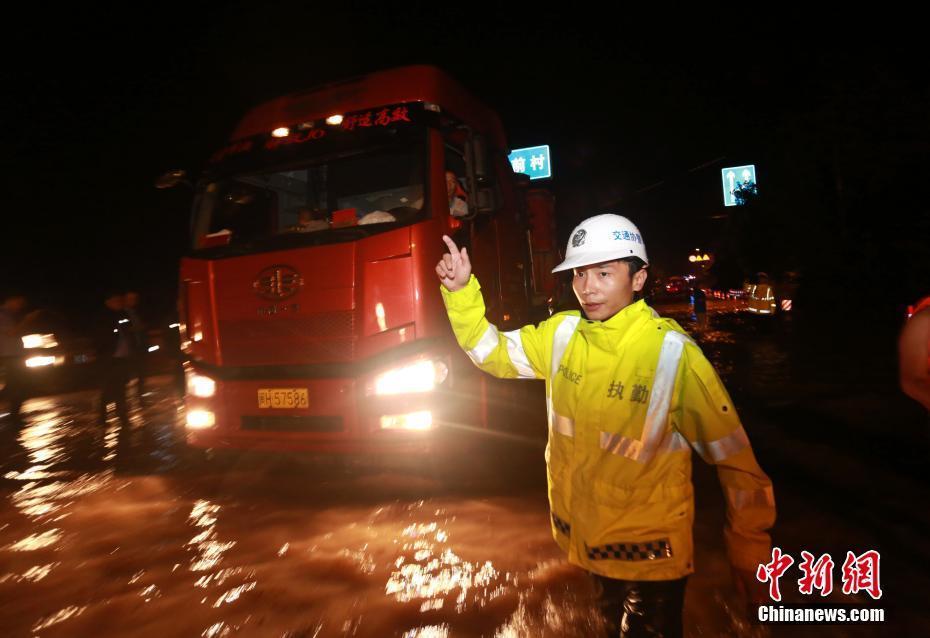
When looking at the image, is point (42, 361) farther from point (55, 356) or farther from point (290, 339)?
point (290, 339)

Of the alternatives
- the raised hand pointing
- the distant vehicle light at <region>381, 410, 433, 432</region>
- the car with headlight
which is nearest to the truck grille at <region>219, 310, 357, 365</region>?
the distant vehicle light at <region>381, 410, 433, 432</region>

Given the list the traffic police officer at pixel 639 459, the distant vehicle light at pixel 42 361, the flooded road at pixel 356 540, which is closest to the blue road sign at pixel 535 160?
the distant vehicle light at pixel 42 361

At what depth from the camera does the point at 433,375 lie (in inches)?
177

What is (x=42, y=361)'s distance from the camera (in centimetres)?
1046

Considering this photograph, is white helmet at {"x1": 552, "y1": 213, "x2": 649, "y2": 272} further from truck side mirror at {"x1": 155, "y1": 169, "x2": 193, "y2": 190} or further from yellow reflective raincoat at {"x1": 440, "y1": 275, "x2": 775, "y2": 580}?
truck side mirror at {"x1": 155, "y1": 169, "x2": 193, "y2": 190}

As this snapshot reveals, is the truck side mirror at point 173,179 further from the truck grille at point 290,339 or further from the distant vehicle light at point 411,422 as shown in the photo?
the distant vehicle light at point 411,422

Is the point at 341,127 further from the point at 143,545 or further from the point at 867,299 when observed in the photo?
the point at 867,299

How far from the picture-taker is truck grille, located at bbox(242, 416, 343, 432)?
4.54 meters

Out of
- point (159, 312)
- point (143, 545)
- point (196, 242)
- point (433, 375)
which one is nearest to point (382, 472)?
point (433, 375)

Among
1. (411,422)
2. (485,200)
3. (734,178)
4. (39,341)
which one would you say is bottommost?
(411,422)

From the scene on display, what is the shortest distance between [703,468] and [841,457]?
4.14 ft

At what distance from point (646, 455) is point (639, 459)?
0.09 ft

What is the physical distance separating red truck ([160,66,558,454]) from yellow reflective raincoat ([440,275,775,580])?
250cm

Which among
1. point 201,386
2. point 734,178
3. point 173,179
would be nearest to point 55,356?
point 173,179
